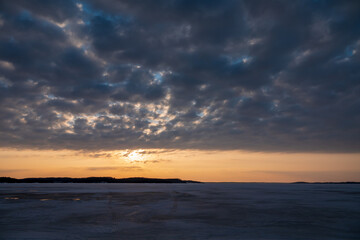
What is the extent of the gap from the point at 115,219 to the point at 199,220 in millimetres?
4567

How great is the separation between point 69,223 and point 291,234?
1047 cm

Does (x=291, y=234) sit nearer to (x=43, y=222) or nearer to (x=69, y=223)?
(x=69, y=223)

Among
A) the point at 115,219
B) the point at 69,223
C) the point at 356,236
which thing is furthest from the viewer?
the point at 115,219

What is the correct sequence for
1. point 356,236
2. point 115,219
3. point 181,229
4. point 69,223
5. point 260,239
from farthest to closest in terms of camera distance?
point 115,219
point 69,223
point 181,229
point 356,236
point 260,239

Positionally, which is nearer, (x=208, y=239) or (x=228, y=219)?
(x=208, y=239)

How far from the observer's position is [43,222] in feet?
47.0

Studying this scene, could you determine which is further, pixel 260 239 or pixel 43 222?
pixel 43 222

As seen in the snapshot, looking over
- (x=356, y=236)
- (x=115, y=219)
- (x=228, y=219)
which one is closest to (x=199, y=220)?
(x=228, y=219)

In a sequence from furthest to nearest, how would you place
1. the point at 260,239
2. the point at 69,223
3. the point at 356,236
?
the point at 69,223
the point at 356,236
the point at 260,239

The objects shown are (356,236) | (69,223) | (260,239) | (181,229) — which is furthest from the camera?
(69,223)

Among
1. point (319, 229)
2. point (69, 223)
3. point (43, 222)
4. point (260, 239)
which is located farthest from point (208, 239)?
point (43, 222)

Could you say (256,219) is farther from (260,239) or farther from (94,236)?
(94,236)

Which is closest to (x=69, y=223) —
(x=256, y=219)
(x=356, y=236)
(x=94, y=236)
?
(x=94, y=236)

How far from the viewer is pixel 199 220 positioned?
600 inches
